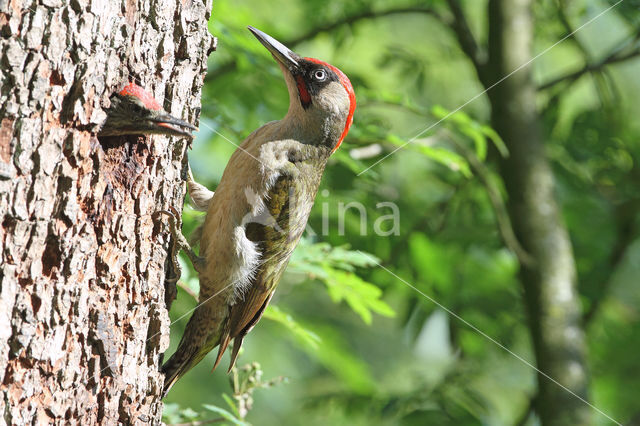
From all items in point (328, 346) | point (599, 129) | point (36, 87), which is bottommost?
point (328, 346)

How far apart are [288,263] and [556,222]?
2851 millimetres

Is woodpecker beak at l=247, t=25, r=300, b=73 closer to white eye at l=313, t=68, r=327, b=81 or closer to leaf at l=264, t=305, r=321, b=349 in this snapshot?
white eye at l=313, t=68, r=327, b=81

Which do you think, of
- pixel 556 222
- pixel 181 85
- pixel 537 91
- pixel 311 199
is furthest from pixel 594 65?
pixel 181 85

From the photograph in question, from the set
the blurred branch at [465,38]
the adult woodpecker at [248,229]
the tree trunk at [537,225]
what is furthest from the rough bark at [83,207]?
the blurred branch at [465,38]

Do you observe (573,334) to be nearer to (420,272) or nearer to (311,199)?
(420,272)

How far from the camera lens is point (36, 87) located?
1876 mm

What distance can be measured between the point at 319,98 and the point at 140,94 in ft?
5.43

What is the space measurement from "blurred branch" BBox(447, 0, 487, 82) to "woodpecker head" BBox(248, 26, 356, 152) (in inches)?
95.7

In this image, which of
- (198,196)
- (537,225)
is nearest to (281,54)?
(198,196)

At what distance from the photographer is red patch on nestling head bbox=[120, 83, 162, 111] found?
2.16 m

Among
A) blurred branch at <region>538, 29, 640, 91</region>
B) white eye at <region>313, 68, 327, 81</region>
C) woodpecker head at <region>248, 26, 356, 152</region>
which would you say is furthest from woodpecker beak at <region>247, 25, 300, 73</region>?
blurred branch at <region>538, 29, 640, 91</region>

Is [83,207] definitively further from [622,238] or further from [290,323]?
[622,238]

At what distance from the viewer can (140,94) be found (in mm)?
2178

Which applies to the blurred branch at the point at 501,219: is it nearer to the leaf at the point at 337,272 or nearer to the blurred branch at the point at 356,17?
the blurred branch at the point at 356,17
